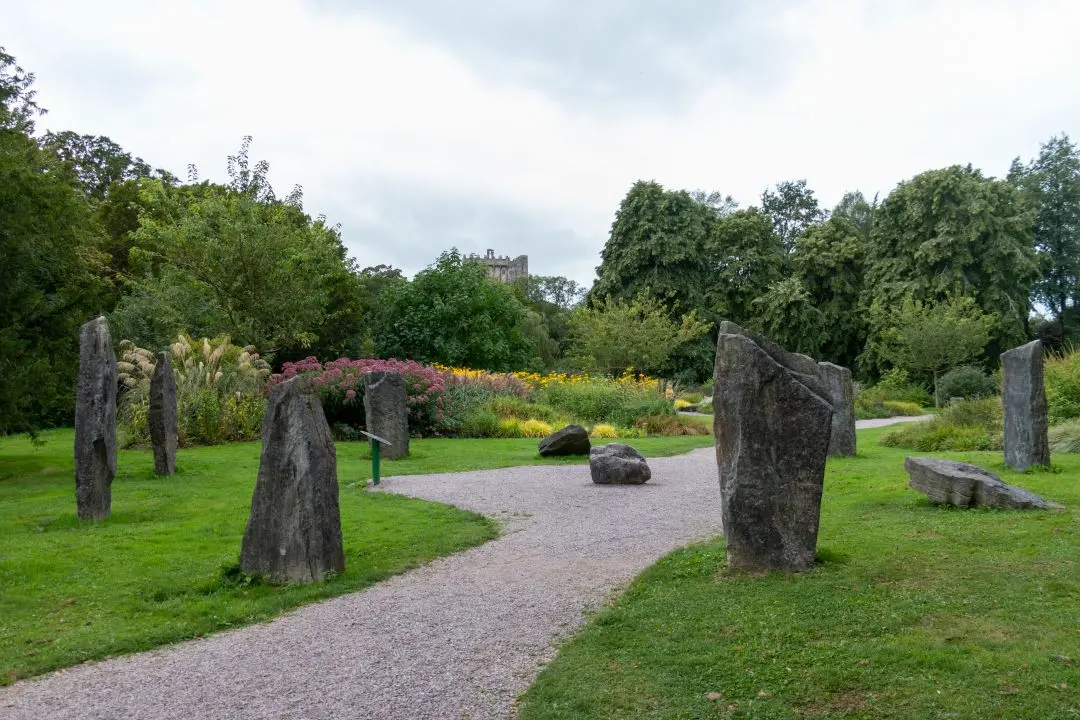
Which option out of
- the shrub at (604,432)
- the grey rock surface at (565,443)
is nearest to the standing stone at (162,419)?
the grey rock surface at (565,443)

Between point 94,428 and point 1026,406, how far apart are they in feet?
41.1

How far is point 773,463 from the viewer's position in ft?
20.0

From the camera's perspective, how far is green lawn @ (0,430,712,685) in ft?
17.9

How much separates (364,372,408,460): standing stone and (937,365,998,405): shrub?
23698mm

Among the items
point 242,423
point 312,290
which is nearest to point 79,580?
point 242,423

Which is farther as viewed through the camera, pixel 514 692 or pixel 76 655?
pixel 76 655

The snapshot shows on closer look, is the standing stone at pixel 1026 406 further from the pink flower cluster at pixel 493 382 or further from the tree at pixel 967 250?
the tree at pixel 967 250

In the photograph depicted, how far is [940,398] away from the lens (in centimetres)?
3162

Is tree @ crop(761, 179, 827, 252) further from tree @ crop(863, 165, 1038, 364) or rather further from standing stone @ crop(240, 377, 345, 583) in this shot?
standing stone @ crop(240, 377, 345, 583)

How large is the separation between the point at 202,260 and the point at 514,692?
23229mm

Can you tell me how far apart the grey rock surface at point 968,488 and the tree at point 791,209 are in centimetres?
5027

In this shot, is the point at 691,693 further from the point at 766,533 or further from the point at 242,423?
the point at 242,423

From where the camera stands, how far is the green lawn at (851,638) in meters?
3.91

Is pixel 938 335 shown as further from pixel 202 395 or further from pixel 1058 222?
pixel 202 395
